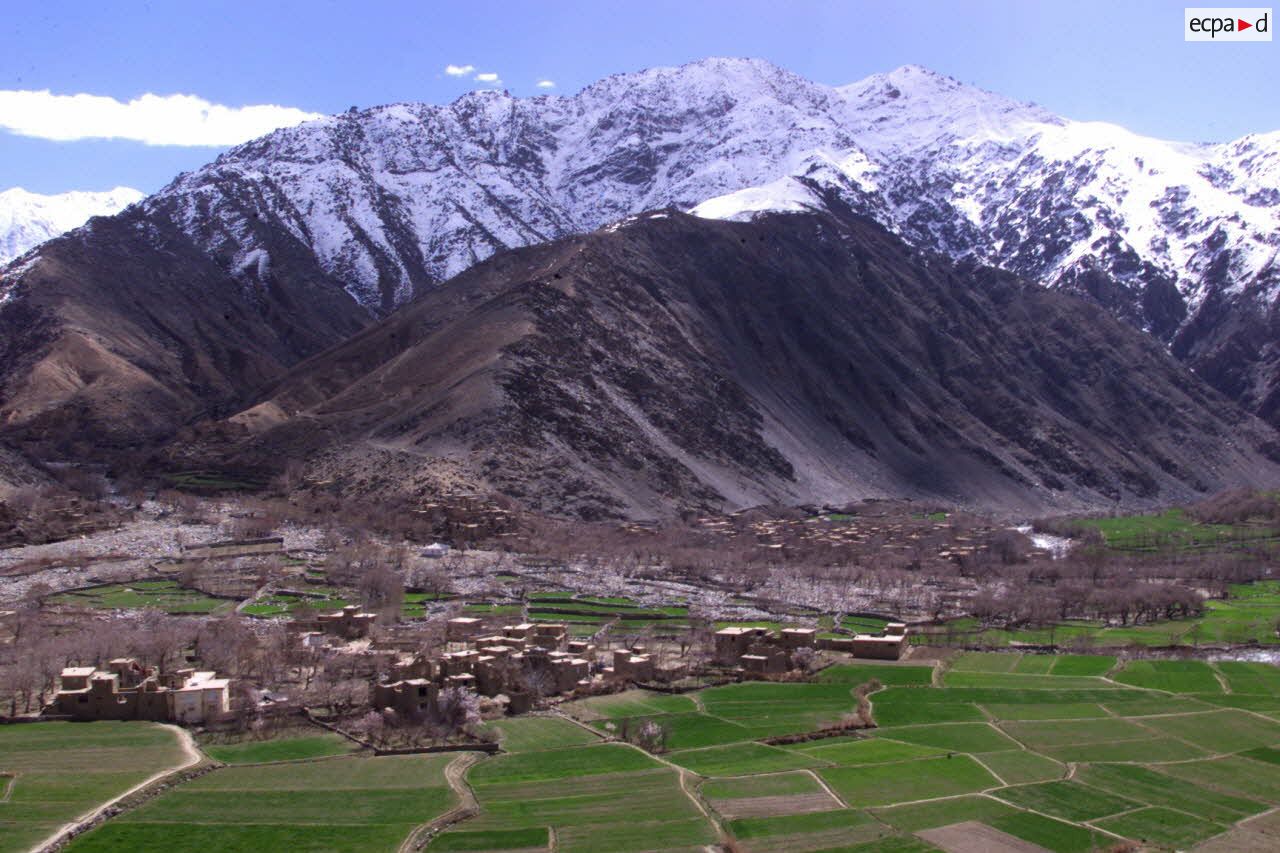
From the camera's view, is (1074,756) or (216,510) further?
(216,510)

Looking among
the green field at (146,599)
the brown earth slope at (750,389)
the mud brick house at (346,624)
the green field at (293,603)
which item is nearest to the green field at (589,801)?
the mud brick house at (346,624)

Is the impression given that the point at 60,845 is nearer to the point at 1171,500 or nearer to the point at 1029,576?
the point at 1029,576

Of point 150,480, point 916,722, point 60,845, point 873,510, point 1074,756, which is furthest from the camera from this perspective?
point 873,510

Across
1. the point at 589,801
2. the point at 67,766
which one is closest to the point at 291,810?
the point at 67,766

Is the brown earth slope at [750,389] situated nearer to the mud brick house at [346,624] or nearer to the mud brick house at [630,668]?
the mud brick house at [346,624]

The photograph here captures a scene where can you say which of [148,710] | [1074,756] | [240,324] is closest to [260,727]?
[148,710]

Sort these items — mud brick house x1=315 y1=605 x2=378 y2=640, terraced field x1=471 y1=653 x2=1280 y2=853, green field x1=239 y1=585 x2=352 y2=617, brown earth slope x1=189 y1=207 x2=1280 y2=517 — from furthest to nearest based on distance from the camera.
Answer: brown earth slope x1=189 y1=207 x2=1280 y2=517 < green field x1=239 y1=585 x2=352 y2=617 < mud brick house x1=315 y1=605 x2=378 y2=640 < terraced field x1=471 y1=653 x2=1280 y2=853

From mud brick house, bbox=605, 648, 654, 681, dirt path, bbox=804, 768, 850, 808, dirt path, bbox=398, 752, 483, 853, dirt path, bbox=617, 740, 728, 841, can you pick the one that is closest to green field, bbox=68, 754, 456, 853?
dirt path, bbox=398, 752, 483, 853

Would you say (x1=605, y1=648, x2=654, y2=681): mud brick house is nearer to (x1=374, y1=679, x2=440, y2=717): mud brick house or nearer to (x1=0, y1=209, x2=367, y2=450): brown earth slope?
(x1=374, y1=679, x2=440, y2=717): mud brick house
